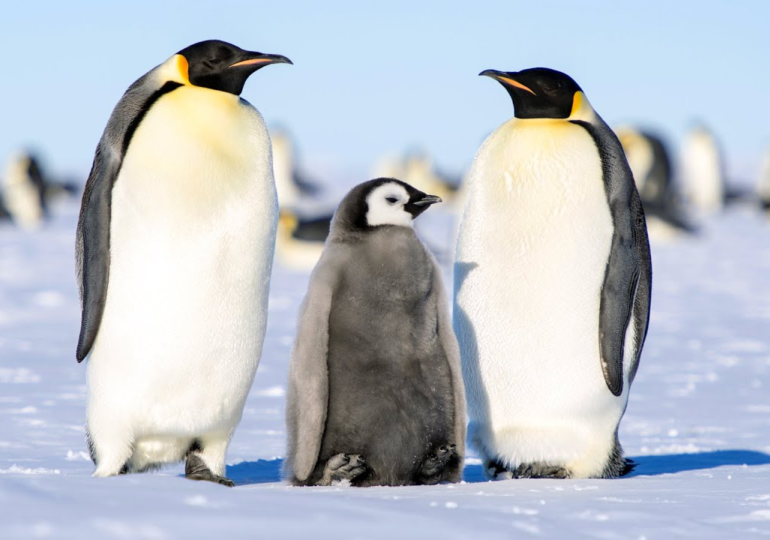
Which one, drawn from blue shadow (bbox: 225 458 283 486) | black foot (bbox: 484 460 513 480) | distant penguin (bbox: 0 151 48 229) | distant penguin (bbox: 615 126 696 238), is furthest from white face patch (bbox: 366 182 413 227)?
distant penguin (bbox: 615 126 696 238)

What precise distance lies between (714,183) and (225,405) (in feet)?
89.3

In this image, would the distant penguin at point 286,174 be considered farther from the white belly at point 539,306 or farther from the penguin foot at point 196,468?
the penguin foot at point 196,468

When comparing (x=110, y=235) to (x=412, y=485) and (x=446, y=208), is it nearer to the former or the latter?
(x=412, y=485)

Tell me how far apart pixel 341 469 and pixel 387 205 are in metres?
0.91

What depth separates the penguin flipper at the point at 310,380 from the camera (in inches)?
141

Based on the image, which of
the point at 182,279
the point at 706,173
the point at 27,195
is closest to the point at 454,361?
the point at 182,279

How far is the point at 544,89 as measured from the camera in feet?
14.6

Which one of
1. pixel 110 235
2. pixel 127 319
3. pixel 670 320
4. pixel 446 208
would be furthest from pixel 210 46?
pixel 446 208

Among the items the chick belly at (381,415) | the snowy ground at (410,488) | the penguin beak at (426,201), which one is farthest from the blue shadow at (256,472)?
the penguin beak at (426,201)

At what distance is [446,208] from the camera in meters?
27.6

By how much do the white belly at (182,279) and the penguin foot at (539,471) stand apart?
1.09 metres

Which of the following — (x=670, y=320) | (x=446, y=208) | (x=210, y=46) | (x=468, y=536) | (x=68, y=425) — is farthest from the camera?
(x=446, y=208)

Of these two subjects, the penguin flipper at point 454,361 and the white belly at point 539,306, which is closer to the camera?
the penguin flipper at point 454,361

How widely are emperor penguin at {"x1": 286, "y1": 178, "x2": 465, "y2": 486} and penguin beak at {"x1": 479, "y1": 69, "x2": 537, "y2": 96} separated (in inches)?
32.7
